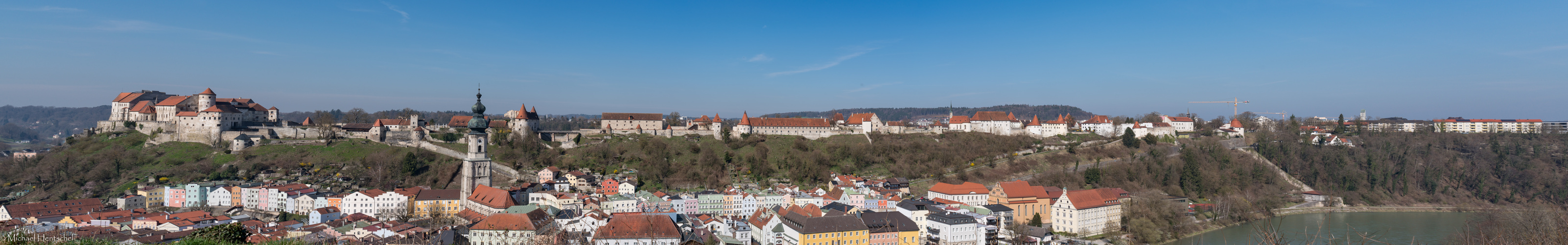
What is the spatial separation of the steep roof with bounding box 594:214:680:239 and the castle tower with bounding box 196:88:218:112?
1357 inches

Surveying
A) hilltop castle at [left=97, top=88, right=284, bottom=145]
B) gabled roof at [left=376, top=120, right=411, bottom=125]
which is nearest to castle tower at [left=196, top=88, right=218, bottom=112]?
hilltop castle at [left=97, top=88, right=284, bottom=145]

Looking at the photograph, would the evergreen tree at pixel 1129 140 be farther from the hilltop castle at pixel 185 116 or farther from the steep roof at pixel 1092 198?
the hilltop castle at pixel 185 116

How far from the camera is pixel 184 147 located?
41938mm

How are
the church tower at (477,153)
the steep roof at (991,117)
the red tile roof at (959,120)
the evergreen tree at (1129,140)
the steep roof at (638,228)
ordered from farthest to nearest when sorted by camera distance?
the red tile roof at (959,120) < the steep roof at (991,117) < the evergreen tree at (1129,140) < the church tower at (477,153) < the steep roof at (638,228)

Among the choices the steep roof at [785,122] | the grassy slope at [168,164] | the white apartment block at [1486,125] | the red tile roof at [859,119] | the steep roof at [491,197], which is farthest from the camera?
the white apartment block at [1486,125]

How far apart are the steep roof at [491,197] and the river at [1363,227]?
2880 centimetres

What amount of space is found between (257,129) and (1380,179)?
75.6m

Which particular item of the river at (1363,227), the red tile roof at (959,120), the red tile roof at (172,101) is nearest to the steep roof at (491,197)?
the red tile roof at (172,101)

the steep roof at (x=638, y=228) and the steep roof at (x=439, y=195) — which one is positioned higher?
the steep roof at (x=439, y=195)

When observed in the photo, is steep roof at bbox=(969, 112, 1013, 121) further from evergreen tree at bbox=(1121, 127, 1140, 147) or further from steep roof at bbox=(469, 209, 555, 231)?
steep roof at bbox=(469, 209, 555, 231)

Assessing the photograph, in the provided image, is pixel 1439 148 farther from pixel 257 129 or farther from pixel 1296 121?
pixel 257 129

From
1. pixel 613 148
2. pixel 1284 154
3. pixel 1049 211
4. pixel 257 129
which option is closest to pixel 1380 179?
pixel 1284 154

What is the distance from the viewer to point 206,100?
4494 centimetres

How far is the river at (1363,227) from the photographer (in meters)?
32.8
